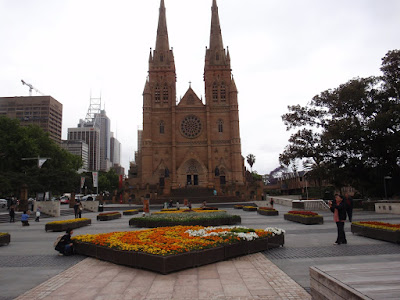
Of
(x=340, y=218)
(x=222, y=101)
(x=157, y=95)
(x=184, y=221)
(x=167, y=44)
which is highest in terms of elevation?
(x=167, y=44)

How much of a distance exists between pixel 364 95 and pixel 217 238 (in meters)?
24.2

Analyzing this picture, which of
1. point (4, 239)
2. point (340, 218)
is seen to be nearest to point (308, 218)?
point (340, 218)

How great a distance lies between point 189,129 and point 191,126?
678mm

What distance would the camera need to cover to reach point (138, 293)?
223 inches

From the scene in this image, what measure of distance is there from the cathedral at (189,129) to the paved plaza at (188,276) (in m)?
42.7

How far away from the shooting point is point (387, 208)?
72.2 ft

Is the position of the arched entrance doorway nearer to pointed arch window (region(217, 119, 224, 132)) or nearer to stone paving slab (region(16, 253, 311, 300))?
pointed arch window (region(217, 119, 224, 132))

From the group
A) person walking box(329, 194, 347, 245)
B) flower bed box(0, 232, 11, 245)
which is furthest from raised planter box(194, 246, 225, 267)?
flower bed box(0, 232, 11, 245)

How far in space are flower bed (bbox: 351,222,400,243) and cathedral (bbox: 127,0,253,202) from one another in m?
40.1

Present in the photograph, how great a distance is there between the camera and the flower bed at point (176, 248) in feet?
23.1

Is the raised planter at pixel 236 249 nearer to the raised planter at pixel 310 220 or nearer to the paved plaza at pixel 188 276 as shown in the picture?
the paved plaza at pixel 188 276

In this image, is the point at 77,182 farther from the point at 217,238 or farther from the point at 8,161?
the point at 217,238

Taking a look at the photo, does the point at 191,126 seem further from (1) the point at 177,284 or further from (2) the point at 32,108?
(2) the point at 32,108

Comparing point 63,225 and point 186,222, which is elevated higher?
point 186,222
